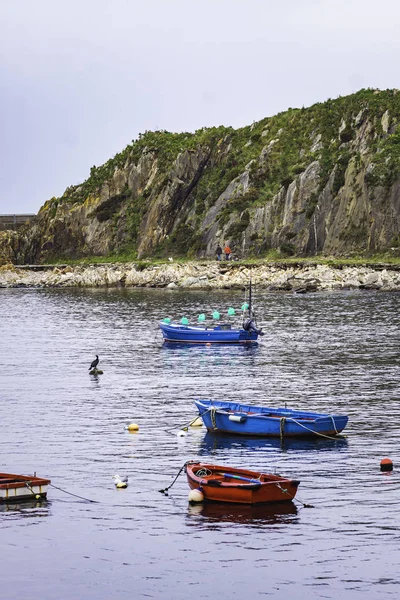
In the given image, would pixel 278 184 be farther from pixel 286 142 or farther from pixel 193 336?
pixel 193 336

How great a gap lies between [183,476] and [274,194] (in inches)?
5324

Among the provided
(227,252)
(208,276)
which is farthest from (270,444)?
(227,252)

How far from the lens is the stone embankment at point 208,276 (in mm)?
136625

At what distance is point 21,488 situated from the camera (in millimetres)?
34656

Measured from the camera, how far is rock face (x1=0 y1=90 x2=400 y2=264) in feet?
497

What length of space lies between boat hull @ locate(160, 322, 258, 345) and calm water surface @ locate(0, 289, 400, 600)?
6.11ft

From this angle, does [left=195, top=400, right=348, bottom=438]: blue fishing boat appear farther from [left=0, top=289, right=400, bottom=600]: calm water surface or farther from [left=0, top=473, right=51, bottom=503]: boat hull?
[left=0, top=473, right=51, bottom=503]: boat hull

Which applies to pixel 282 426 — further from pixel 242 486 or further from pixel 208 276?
pixel 208 276

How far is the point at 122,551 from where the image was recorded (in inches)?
1201

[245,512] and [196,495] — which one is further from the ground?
[196,495]

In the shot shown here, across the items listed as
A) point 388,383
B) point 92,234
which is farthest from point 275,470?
point 92,234

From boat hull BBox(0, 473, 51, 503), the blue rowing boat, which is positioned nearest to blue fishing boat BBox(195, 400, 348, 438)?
boat hull BBox(0, 473, 51, 503)

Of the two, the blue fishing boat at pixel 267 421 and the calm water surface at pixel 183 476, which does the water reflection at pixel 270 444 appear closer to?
the calm water surface at pixel 183 476

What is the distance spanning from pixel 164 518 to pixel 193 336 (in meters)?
52.0
